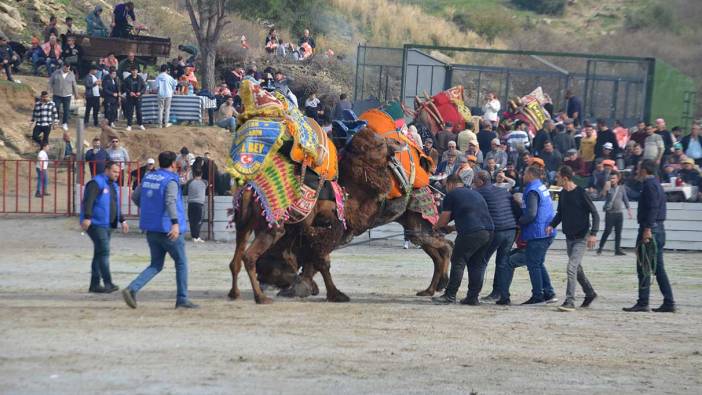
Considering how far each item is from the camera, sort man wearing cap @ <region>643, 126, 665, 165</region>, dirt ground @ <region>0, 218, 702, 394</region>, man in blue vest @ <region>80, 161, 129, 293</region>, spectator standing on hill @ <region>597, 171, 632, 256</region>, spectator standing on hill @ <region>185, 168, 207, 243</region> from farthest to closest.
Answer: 1. man wearing cap @ <region>643, 126, 665, 165</region>
2. spectator standing on hill @ <region>597, 171, 632, 256</region>
3. spectator standing on hill @ <region>185, 168, 207, 243</region>
4. man in blue vest @ <region>80, 161, 129, 293</region>
5. dirt ground @ <region>0, 218, 702, 394</region>

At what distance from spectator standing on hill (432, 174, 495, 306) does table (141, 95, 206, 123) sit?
54.3 ft

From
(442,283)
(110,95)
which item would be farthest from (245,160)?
(110,95)

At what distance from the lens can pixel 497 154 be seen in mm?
24062

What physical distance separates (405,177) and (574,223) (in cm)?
229

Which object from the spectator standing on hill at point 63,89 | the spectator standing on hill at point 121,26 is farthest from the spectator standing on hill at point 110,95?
the spectator standing on hill at point 121,26

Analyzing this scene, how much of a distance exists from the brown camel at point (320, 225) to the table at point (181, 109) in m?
15.7

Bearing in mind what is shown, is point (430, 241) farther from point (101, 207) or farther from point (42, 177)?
point (42, 177)

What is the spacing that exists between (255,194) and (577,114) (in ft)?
57.5

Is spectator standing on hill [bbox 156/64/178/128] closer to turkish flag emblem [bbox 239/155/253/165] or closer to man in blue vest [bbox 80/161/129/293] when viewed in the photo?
man in blue vest [bbox 80/161/129/293]

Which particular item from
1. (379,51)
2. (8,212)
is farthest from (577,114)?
(8,212)

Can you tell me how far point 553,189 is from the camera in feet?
70.3

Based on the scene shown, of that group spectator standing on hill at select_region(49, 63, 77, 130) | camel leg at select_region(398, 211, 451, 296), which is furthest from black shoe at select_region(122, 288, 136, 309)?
spectator standing on hill at select_region(49, 63, 77, 130)

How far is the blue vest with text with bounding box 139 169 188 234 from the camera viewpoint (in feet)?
41.5

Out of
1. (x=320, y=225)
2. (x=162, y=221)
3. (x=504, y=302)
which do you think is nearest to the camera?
(x=162, y=221)
